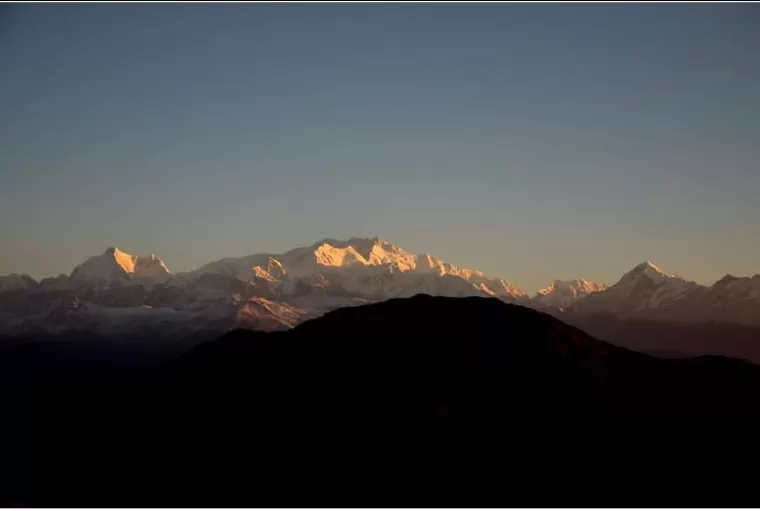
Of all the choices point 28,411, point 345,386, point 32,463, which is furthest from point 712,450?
point 28,411

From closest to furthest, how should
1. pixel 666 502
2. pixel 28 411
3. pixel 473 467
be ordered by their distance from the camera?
pixel 666 502 → pixel 473 467 → pixel 28 411

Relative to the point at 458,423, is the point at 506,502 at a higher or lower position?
lower

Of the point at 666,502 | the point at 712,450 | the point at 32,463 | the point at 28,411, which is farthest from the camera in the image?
the point at 28,411

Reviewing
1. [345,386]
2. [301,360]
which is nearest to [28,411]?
Answer: [301,360]

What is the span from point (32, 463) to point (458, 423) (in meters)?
37.6

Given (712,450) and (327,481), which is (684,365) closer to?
(712,450)

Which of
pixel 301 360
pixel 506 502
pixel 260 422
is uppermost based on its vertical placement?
pixel 301 360

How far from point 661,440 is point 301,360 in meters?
32.0

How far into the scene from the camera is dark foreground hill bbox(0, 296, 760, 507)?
60875mm

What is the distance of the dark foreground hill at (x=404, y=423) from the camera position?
2397 inches

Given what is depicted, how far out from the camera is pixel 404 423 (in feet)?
215

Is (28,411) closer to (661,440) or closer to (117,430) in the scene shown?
(117,430)

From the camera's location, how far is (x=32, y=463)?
72312 mm

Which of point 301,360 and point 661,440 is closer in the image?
point 661,440
